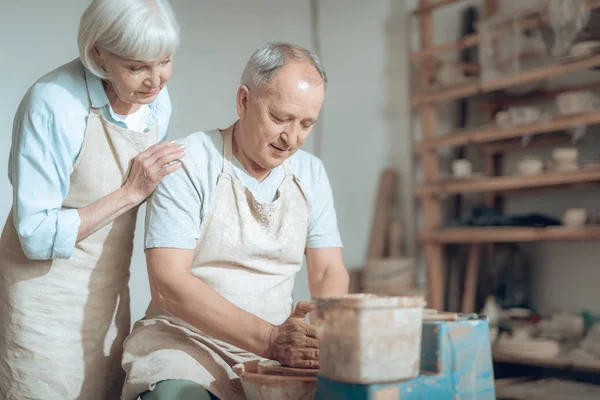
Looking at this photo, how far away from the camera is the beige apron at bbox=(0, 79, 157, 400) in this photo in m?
1.64

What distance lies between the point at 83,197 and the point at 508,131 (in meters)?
2.84

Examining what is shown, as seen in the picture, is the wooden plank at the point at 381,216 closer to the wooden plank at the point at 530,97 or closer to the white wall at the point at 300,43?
the white wall at the point at 300,43

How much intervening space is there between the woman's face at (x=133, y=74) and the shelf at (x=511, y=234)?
266cm

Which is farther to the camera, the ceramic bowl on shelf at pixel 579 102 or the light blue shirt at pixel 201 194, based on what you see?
the ceramic bowl on shelf at pixel 579 102

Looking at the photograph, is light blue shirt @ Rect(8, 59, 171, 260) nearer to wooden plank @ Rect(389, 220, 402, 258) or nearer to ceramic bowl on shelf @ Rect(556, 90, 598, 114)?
ceramic bowl on shelf @ Rect(556, 90, 598, 114)

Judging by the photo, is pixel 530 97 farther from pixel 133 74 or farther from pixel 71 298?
pixel 71 298

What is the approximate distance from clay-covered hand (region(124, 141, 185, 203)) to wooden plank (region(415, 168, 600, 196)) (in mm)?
2576

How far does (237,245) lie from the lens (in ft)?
5.24

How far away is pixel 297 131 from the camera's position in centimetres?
159

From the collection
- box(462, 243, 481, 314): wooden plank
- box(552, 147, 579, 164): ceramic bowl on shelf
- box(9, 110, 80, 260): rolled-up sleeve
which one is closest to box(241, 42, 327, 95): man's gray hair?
box(9, 110, 80, 260): rolled-up sleeve

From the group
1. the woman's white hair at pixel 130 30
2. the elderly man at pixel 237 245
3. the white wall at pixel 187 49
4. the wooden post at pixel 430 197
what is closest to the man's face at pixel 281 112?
the elderly man at pixel 237 245

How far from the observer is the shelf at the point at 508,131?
3.54 metres

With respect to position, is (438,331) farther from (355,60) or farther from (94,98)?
(355,60)

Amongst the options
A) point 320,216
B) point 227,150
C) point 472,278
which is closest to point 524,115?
point 472,278
